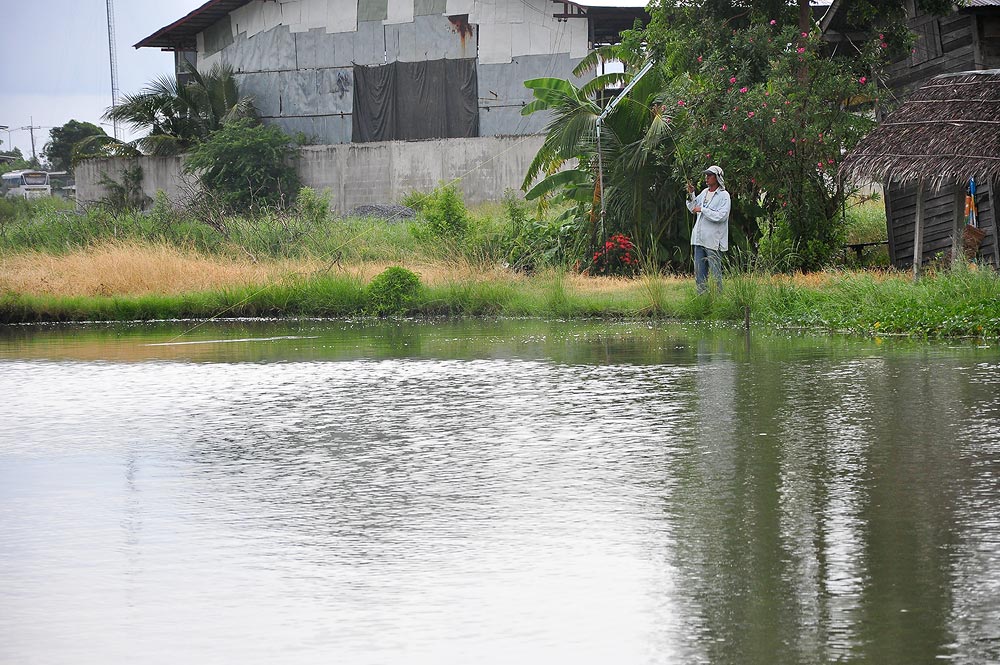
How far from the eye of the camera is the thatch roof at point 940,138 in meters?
17.6

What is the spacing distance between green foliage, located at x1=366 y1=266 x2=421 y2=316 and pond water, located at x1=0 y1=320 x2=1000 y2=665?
9631 mm

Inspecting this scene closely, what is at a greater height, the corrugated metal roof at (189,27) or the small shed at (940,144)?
the corrugated metal roof at (189,27)

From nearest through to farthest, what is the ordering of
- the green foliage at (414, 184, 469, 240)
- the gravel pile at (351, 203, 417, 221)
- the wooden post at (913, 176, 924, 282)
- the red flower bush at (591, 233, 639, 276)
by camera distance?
the wooden post at (913, 176, 924, 282) < the red flower bush at (591, 233, 639, 276) < the green foliage at (414, 184, 469, 240) < the gravel pile at (351, 203, 417, 221)

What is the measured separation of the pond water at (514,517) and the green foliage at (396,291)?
9.63 m

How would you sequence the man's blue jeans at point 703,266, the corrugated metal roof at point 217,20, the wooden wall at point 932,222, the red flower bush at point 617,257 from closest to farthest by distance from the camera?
the man's blue jeans at point 703,266
the wooden wall at point 932,222
the red flower bush at point 617,257
the corrugated metal roof at point 217,20

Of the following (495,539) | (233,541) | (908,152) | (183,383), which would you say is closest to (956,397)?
(495,539)

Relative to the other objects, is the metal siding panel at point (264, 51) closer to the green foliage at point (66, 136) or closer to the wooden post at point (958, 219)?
the wooden post at point (958, 219)

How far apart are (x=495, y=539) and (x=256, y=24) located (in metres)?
42.0

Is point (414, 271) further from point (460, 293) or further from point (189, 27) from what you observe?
point (189, 27)

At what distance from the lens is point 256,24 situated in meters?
45.1

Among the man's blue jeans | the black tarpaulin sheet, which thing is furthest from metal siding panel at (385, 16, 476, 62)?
the man's blue jeans

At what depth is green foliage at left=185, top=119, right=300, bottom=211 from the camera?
40.9 m

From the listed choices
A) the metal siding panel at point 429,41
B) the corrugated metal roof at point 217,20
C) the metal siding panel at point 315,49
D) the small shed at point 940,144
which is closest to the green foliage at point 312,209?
the metal siding panel at point 429,41

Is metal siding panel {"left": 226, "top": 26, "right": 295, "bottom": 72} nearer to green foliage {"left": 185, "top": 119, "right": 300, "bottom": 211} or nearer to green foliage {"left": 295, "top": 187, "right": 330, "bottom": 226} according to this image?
green foliage {"left": 185, "top": 119, "right": 300, "bottom": 211}
